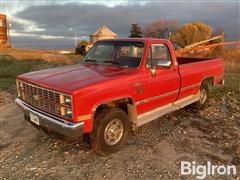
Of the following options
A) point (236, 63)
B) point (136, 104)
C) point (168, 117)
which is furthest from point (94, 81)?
point (236, 63)

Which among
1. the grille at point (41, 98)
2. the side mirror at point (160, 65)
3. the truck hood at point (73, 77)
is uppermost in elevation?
the side mirror at point (160, 65)

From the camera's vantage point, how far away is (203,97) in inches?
267

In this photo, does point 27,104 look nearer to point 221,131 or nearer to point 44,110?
point 44,110

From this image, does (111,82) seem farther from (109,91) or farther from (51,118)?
(51,118)

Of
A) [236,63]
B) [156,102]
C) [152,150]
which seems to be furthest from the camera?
[236,63]

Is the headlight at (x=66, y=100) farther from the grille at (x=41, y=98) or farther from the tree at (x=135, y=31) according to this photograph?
the tree at (x=135, y=31)

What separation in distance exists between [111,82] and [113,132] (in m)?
0.95

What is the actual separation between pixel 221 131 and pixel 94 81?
3202 mm

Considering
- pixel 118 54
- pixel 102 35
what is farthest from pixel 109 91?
pixel 102 35

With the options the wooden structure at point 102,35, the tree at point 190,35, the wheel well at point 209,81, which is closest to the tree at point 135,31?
the wooden structure at point 102,35

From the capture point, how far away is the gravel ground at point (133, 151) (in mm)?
3662

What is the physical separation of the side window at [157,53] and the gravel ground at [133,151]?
1560 millimetres

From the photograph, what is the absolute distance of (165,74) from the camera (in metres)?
4.93

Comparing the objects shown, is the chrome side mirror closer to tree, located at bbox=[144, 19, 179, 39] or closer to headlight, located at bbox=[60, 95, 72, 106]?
headlight, located at bbox=[60, 95, 72, 106]
